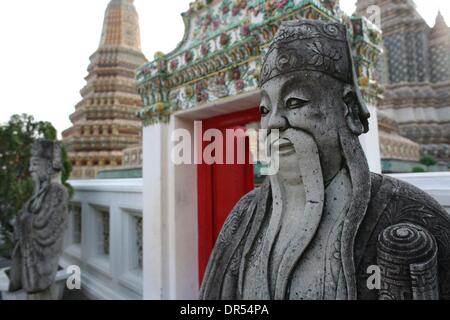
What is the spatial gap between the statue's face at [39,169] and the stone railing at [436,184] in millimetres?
4701

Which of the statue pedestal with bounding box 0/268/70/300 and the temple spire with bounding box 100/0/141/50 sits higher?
→ the temple spire with bounding box 100/0/141/50

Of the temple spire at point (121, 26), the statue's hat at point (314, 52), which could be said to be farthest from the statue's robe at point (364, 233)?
the temple spire at point (121, 26)

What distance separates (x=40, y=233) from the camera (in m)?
4.27

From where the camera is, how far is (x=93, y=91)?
9.09m

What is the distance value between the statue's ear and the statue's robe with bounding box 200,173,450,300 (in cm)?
21

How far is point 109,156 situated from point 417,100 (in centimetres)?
756

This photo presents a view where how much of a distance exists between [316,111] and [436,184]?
155cm

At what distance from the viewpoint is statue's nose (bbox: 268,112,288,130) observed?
1.16 meters

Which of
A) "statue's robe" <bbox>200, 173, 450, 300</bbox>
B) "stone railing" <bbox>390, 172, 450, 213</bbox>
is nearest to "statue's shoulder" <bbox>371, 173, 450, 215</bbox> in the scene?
"statue's robe" <bbox>200, 173, 450, 300</bbox>

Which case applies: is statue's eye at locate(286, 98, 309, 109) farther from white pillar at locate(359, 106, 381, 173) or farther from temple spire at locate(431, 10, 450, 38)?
temple spire at locate(431, 10, 450, 38)

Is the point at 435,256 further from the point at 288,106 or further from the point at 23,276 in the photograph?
the point at 23,276

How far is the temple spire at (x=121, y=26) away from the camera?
9.79 meters

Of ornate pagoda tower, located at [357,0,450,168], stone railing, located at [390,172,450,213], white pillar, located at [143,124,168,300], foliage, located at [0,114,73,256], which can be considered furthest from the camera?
ornate pagoda tower, located at [357,0,450,168]
